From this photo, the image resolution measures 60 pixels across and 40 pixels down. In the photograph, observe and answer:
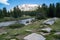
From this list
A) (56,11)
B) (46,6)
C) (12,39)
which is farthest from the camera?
(46,6)

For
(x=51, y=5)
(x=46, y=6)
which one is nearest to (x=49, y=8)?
(x=51, y=5)

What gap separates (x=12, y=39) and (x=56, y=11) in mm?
29590

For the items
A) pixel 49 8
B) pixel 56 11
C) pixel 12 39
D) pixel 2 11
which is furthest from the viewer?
pixel 2 11

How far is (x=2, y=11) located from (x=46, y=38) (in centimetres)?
4085

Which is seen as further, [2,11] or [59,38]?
[2,11]

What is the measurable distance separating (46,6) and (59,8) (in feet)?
24.9

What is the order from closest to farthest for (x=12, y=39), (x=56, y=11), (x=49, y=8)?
(x=12, y=39), (x=56, y=11), (x=49, y=8)

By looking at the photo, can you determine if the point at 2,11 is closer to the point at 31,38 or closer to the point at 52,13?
the point at 52,13

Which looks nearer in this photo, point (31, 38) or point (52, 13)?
point (31, 38)

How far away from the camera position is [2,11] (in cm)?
4919

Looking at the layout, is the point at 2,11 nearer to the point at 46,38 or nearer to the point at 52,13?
the point at 52,13

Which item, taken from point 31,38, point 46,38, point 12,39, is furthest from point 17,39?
point 46,38

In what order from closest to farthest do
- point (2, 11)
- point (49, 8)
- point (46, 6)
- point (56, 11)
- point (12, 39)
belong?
point (12, 39) < point (56, 11) < point (49, 8) < point (46, 6) < point (2, 11)

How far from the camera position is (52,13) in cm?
3991
